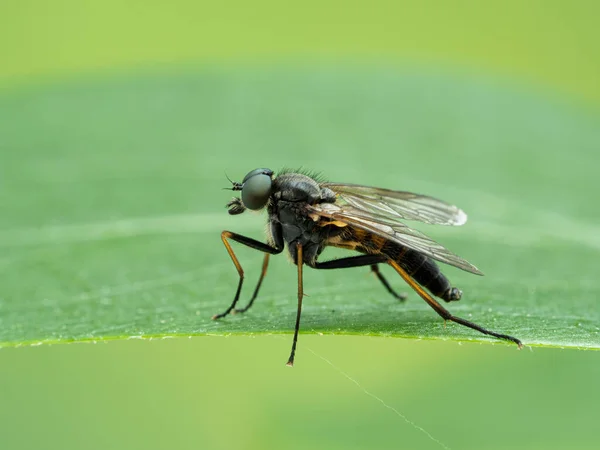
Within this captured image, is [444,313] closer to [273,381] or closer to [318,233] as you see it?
[318,233]

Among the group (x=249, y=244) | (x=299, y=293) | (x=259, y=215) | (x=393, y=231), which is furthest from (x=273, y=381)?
(x=393, y=231)

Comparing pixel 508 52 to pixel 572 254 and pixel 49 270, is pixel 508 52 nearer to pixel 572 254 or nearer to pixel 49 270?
pixel 572 254

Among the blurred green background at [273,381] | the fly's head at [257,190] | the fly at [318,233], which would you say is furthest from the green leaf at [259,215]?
the fly's head at [257,190]

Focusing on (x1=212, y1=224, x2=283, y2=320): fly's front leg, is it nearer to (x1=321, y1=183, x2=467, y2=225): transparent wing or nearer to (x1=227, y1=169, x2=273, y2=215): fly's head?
(x1=227, y1=169, x2=273, y2=215): fly's head

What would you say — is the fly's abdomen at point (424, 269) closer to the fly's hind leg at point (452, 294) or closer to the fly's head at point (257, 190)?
the fly's hind leg at point (452, 294)

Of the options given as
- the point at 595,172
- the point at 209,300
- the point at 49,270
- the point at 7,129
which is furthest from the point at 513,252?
the point at 7,129

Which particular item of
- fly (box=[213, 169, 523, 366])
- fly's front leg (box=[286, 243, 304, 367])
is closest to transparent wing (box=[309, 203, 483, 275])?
fly (box=[213, 169, 523, 366])
